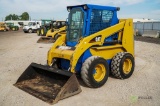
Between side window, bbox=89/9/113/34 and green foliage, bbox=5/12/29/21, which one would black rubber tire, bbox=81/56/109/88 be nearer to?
side window, bbox=89/9/113/34

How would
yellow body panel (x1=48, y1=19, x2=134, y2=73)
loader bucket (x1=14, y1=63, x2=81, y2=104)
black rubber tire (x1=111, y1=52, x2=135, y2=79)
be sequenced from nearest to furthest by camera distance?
loader bucket (x1=14, y1=63, x2=81, y2=104) → yellow body panel (x1=48, y1=19, x2=134, y2=73) → black rubber tire (x1=111, y1=52, x2=135, y2=79)

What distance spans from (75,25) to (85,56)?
1.34m

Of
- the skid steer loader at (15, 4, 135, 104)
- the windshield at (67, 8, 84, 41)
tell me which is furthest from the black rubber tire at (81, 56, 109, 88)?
the windshield at (67, 8, 84, 41)

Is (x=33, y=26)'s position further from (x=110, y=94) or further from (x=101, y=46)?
(x=110, y=94)

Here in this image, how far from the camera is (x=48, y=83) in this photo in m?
6.49

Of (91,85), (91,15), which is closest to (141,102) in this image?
(91,85)

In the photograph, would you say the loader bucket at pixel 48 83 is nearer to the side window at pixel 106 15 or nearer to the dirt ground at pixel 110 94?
the dirt ground at pixel 110 94

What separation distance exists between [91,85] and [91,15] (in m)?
2.29

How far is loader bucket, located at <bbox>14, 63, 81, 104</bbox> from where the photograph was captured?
5.48 metres

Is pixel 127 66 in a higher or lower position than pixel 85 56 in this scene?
lower

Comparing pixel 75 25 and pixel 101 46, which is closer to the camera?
pixel 101 46

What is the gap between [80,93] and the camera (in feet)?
19.5

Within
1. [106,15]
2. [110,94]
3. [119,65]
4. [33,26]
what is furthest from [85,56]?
[33,26]

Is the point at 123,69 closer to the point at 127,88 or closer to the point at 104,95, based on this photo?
the point at 127,88
